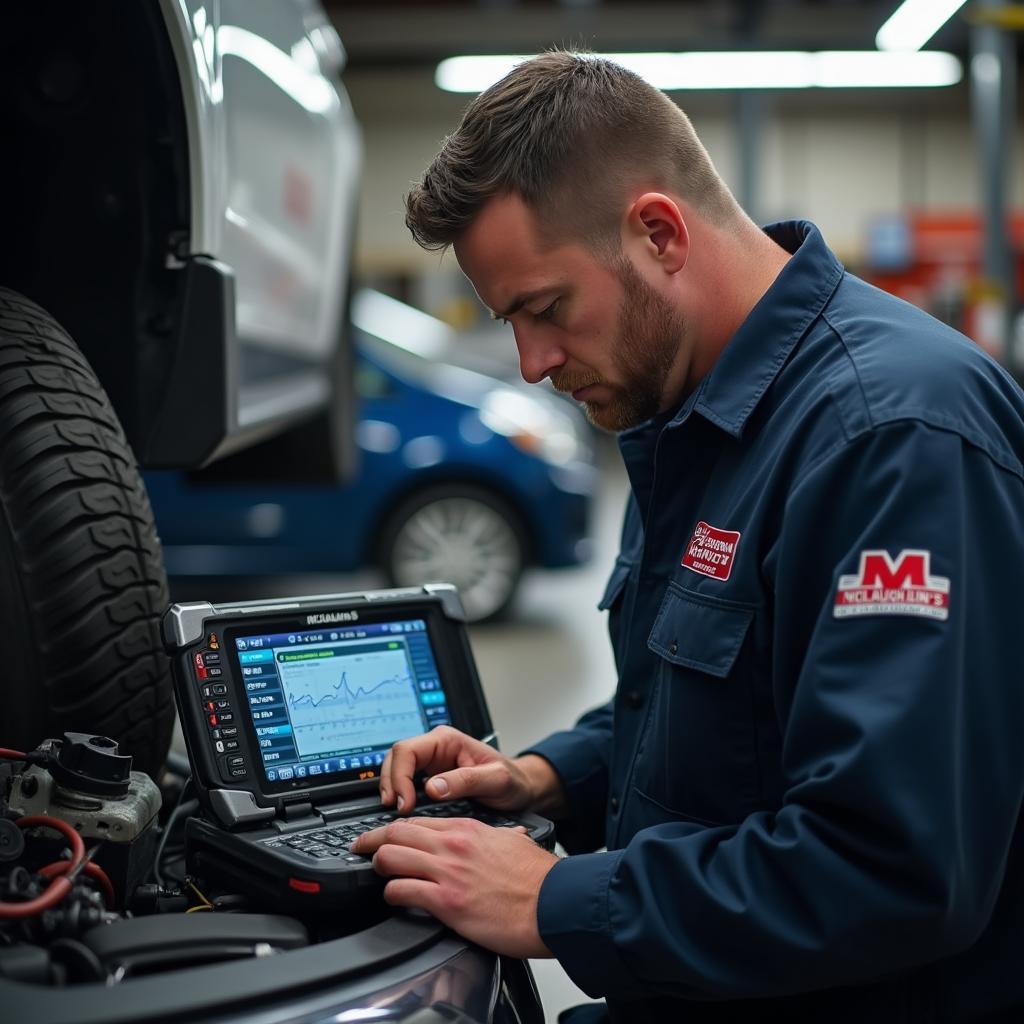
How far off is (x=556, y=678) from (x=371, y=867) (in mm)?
3344

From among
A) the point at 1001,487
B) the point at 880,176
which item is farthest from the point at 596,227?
the point at 880,176

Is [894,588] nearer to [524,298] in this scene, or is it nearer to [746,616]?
[746,616]

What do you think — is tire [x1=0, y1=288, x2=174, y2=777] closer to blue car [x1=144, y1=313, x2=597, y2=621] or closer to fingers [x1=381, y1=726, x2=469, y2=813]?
fingers [x1=381, y1=726, x2=469, y2=813]

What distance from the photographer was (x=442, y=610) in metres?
1.34

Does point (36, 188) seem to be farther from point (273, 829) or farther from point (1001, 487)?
point (1001, 487)

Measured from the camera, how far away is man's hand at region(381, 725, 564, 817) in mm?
1186

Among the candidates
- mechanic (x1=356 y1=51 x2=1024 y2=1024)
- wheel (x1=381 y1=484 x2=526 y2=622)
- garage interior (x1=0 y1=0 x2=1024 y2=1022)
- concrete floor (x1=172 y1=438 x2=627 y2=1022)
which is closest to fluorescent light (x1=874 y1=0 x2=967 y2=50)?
garage interior (x1=0 y1=0 x2=1024 y2=1022)

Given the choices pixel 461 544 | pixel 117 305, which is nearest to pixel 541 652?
pixel 461 544

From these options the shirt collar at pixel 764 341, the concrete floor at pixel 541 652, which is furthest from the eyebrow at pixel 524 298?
the concrete floor at pixel 541 652

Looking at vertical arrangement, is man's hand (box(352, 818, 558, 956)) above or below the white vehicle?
below

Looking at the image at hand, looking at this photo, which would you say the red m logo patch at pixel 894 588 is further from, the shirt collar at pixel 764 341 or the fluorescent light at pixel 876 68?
the fluorescent light at pixel 876 68

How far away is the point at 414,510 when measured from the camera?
4988mm

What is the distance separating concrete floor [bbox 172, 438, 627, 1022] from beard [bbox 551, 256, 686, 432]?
134 cm

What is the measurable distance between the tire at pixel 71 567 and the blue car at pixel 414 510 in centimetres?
352
